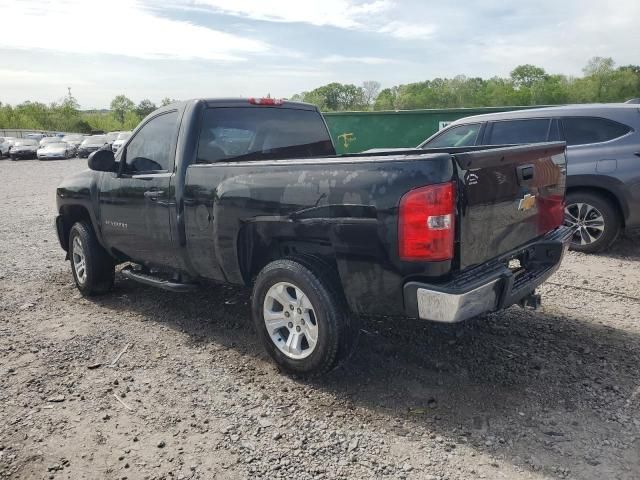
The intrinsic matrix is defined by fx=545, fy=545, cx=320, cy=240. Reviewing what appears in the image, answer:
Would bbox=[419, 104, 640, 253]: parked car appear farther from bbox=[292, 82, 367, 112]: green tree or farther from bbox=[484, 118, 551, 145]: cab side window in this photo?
bbox=[292, 82, 367, 112]: green tree

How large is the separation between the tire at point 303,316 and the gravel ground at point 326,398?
0.20 metres

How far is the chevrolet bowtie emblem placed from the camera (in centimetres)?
355

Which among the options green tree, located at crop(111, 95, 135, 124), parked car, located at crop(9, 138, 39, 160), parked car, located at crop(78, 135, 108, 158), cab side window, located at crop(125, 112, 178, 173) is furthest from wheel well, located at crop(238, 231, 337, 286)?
green tree, located at crop(111, 95, 135, 124)

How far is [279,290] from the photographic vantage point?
142 inches

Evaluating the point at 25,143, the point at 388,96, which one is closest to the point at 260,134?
the point at 25,143

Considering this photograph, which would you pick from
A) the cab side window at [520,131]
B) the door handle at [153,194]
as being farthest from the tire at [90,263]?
the cab side window at [520,131]

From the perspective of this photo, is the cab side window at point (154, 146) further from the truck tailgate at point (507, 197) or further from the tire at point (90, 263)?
the truck tailgate at point (507, 197)

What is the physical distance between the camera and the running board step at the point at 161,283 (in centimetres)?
450

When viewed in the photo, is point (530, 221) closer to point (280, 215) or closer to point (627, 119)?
point (280, 215)

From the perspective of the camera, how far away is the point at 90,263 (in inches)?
215

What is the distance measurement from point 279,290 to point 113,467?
1.41m

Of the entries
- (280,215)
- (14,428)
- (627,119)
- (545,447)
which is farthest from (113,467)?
(627,119)

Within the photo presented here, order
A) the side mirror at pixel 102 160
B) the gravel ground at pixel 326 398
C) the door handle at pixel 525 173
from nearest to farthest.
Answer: the gravel ground at pixel 326 398 → the door handle at pixel 525 173 → the side mirror at pixel 102 160

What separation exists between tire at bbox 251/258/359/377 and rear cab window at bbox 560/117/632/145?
15.3ft
